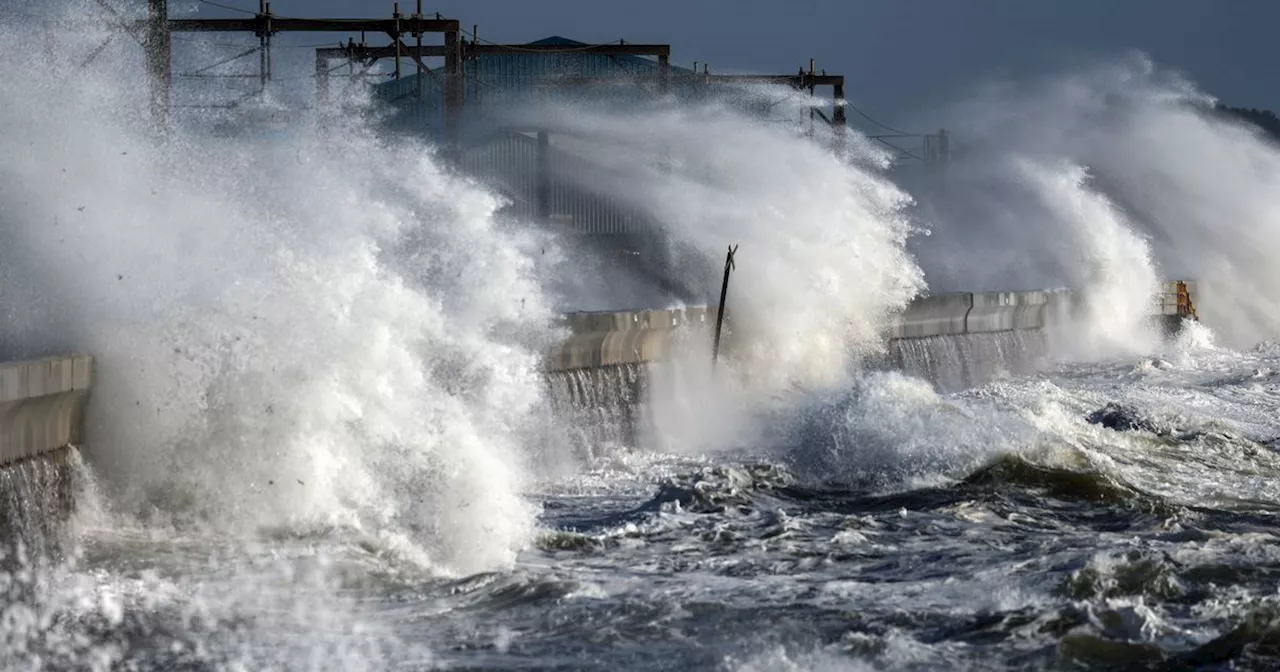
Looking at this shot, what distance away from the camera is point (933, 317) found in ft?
84.3

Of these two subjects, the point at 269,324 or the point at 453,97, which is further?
the point at 453,97

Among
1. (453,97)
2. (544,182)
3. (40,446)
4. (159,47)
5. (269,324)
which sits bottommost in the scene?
(40,446)

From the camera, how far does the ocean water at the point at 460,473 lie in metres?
8.35

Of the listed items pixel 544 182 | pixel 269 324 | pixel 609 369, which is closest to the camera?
pixel 269 324

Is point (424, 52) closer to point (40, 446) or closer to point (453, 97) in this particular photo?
point (453, 97)

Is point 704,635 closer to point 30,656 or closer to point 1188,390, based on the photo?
point 30,656

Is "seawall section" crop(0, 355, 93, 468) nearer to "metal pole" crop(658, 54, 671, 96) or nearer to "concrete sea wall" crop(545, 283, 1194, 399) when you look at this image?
"concrete sea wall" crop(545, 283, 1194, 399)

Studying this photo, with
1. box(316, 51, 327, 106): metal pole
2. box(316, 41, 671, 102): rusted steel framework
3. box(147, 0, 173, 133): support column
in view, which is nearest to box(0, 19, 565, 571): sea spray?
box(147, 0, 173, 133): support column

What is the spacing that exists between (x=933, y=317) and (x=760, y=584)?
16.4 meters

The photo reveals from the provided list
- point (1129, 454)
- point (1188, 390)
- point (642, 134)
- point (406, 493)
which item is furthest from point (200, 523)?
point (642, 134)

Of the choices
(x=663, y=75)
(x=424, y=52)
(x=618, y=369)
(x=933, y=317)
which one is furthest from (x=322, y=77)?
(x=618, y=369)

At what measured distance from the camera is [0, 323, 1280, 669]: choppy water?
7984 millimetres

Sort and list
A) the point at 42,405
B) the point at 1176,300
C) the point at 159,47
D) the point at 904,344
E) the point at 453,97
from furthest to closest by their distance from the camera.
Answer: the point at 1176,300 → the point at 453,97 → the point at 159,47 → the point at 904,344 → the point at 42,405

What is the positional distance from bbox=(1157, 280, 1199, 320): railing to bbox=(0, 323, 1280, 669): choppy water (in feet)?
73.9
